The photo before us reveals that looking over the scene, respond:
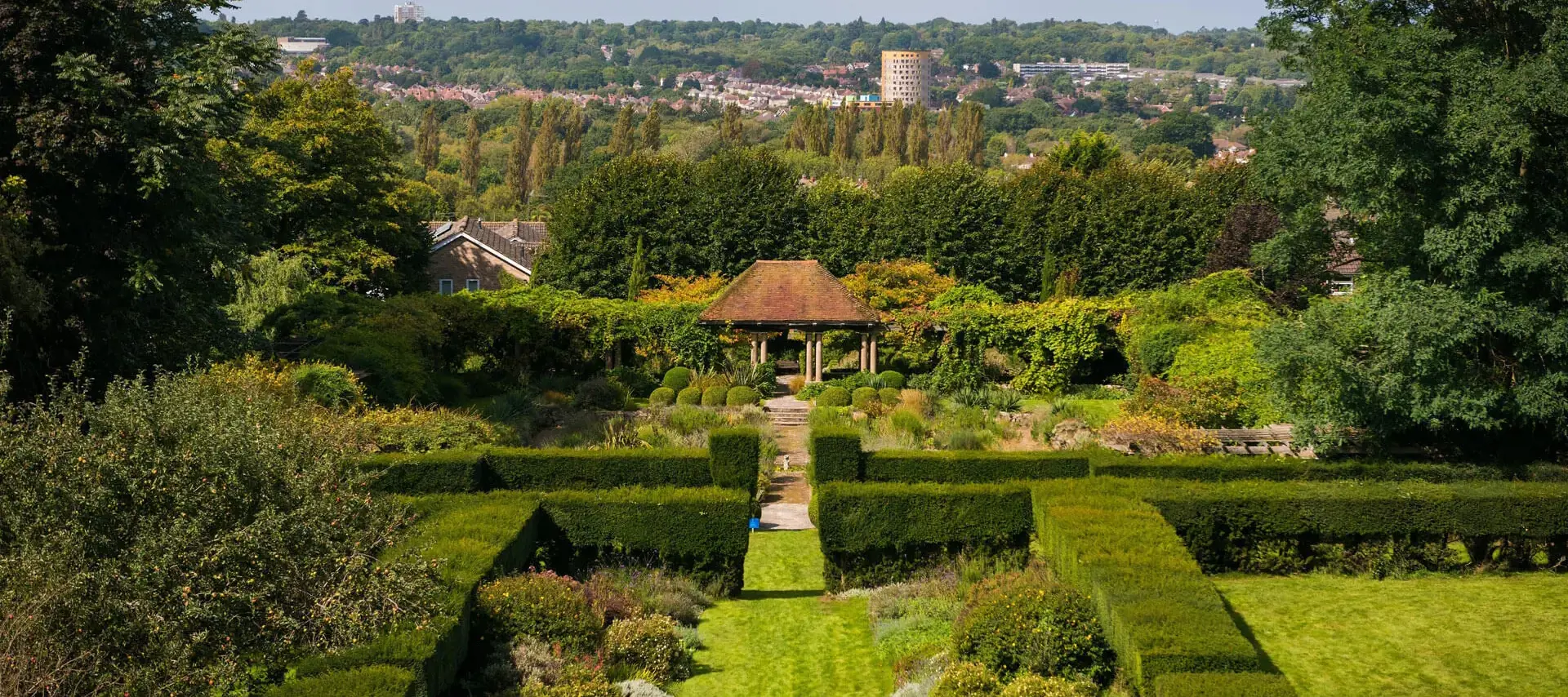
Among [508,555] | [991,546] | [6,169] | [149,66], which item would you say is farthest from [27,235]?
[991,546]

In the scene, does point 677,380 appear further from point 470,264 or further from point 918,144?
point 918,144

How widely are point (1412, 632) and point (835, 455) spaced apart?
7.42 m

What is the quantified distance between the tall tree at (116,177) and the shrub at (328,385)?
1494 mm

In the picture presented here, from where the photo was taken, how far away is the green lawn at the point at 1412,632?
11219 millimetres

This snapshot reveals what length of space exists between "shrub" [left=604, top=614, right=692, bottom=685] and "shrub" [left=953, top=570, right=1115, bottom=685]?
2.63m

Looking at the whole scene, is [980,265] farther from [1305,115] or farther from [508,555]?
[508,555]

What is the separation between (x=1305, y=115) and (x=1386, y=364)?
16.4 ft

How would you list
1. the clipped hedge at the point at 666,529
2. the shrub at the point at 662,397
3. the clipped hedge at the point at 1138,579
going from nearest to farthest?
the clipped hedge at the point at 1138,579, the clipped hedge at the point at 666,529, the shrub at the point at 662,397

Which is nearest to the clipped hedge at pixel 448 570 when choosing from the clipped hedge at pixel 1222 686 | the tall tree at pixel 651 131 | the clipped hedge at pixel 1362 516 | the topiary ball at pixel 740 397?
the clipped hedge at pixel 1222 686

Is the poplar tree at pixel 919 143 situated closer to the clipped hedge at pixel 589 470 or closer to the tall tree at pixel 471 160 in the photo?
the tall tree at pixel 471 160

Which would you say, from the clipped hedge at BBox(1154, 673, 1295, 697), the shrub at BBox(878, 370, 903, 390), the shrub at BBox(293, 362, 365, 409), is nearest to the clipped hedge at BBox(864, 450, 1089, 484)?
the clipped hedge at BBox(1154, 673, 1295, 697)

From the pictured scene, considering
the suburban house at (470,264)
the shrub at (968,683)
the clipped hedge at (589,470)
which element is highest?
the shrub at (968,683)

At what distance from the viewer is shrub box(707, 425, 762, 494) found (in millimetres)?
17000

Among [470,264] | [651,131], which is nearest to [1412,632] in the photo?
[470,264]
